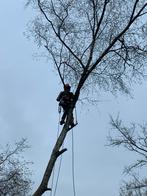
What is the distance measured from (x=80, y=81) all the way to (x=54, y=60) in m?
1.15

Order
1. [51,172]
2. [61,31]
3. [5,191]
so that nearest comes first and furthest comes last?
[51,172] → [61,31] → [5,191]

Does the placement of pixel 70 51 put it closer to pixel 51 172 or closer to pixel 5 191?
pixel 51 172

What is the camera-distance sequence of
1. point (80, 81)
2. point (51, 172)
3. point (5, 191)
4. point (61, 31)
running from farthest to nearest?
1. point (5, 191)
2. point (61, 31)
3. point (80, 81)
4. point (51, 172)

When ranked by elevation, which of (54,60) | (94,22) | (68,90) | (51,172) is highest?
(94,22)

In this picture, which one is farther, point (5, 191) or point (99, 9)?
point (5, 191)

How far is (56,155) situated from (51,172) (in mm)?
455

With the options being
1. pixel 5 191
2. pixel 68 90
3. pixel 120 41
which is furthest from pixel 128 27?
pixel 5 191

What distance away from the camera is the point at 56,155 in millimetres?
12391

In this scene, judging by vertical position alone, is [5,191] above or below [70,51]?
above

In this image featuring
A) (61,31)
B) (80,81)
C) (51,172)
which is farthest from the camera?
(61,31)

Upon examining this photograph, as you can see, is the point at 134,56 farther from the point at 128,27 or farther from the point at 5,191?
the point at 5,191

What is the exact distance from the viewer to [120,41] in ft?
45.4

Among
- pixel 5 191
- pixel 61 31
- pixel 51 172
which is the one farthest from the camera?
pixel 5 191

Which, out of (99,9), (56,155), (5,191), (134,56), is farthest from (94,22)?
(5,191)
